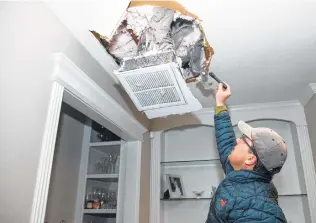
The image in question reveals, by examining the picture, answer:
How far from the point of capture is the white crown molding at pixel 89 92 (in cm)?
142

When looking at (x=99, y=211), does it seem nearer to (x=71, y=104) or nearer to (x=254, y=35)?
(x=71, y=104)

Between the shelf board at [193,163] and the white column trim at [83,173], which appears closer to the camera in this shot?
the white column trim at [83,173]

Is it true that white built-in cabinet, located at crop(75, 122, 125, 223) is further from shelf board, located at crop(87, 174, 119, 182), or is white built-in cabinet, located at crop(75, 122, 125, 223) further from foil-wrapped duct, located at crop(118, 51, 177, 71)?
foil-wrapped duct, located at crop(118, 51, 177, 71)

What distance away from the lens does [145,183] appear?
8.09 ft

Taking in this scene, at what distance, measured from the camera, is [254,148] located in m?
1.23

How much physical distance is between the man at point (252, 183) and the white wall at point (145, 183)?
1.22 m

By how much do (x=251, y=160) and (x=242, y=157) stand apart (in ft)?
0.14

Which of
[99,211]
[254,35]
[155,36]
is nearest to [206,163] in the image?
[99,211]

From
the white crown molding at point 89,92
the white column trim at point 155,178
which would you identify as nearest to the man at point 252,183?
the white crown molding at point 89,92

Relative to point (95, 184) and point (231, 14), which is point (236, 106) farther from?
point (95, 184)

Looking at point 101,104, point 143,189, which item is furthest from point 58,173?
point 101,104

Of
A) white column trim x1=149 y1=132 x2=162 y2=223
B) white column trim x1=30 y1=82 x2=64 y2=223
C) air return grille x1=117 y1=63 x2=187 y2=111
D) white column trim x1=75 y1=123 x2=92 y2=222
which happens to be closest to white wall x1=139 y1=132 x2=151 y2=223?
white column trim x1=149 y1=132 x2=162 y2=223

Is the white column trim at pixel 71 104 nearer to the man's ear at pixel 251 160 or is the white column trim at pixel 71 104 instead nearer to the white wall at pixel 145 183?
the white wall at pixel 145 183

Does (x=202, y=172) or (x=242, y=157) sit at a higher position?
(x=202, y=172)
